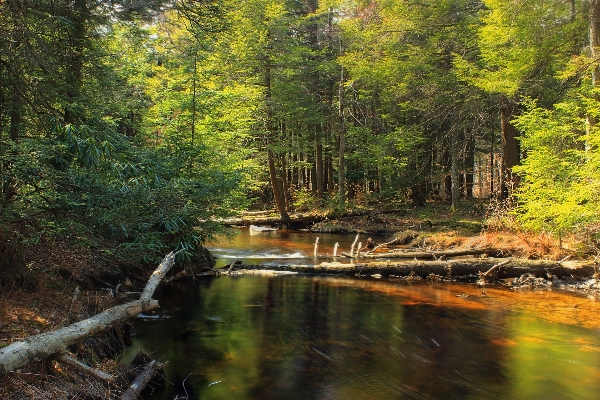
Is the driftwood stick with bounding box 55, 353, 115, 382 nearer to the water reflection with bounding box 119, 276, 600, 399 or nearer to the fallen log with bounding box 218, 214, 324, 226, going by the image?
the water reflection with bounding box 119, 276, 600, 399

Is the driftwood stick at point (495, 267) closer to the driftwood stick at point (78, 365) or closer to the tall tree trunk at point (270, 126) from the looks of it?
the driftwood stick at point (78, 365)

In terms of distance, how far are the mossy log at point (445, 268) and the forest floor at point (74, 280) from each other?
80cm

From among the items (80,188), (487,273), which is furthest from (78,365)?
(487,273)

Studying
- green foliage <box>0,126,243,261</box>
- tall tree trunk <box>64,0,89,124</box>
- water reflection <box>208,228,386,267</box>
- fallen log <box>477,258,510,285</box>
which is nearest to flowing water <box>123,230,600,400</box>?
fallen log <box>477,258,510,285</box>

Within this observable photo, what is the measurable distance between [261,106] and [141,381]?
20.3 m

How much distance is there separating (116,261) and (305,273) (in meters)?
5.67

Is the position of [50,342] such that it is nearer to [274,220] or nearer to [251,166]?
[251,166]

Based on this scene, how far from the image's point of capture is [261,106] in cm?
2483

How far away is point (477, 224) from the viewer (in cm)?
2036

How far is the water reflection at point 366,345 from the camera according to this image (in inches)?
262

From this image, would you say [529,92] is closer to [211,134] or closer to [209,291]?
[211,134]

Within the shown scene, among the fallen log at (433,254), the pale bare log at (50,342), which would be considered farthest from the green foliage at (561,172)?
the pale bare log at (50,342)

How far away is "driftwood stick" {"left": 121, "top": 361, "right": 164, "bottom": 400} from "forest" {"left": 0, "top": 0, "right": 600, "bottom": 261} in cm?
202

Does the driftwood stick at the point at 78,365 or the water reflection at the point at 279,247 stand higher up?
the driftwood stick at the point at 78,365
